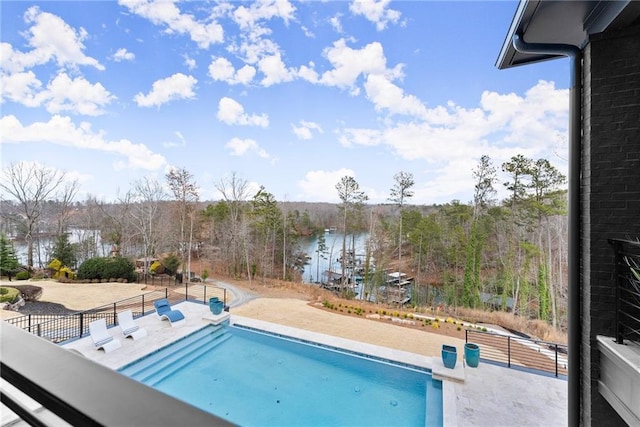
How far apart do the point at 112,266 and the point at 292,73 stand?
976 cm

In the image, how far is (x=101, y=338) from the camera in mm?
5461

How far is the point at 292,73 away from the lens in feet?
32.3

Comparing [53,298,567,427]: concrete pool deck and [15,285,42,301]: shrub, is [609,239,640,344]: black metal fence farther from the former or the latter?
[15,285,42,301]: shrub

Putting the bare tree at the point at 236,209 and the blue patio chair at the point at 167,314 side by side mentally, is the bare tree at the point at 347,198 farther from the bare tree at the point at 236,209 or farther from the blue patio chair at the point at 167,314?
the blue patio chair at the point at 167,314

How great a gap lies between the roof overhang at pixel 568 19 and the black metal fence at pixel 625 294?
1.47 metres

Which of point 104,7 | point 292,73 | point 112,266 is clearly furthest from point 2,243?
point 292,73

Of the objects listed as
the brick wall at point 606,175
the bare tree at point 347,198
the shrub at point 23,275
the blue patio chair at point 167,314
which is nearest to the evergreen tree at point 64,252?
the shrub at point 23,275

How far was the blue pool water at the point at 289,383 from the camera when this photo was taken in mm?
4250

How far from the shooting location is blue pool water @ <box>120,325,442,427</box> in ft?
13.9

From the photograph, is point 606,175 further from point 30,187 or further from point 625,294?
point 30,187

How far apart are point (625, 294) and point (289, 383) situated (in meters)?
4.70

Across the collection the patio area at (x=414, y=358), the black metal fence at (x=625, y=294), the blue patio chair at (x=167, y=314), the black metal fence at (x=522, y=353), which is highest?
the black metal fence at (x=625, y=294)

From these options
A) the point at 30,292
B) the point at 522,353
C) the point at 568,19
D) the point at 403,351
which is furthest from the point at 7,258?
the point at 522,353

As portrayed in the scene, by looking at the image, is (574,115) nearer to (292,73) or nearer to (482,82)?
(482,82)
